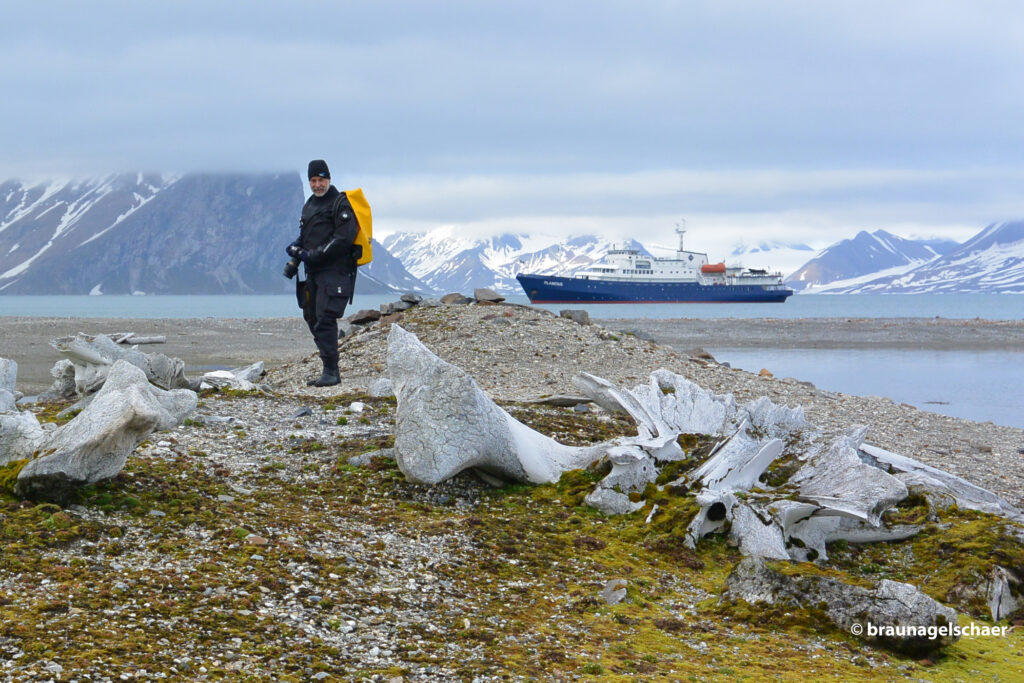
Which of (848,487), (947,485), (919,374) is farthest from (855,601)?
(919,374)

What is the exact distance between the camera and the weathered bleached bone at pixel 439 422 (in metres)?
7.66

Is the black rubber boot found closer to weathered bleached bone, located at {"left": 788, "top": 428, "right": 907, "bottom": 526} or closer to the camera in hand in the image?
the camera in hand

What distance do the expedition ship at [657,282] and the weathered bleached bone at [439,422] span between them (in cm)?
10097

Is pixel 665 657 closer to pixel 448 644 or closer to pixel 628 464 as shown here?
pixel 448 644

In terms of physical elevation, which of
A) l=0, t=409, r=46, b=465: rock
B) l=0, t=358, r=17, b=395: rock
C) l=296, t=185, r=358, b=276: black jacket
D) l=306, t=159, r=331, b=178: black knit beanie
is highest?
l=306, t=159, r=331, b=178: black knit beanie

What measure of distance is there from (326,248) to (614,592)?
7.99 m

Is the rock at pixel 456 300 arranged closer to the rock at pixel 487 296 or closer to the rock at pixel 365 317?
the rock at pixel 487 296

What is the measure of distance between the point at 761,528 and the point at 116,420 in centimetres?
498

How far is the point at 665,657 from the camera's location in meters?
4.89

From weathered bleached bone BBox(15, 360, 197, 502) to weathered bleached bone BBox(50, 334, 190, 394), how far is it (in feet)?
20.3

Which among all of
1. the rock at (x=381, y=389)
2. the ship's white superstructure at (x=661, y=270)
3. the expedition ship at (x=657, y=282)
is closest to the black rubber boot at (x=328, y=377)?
the rock at (x=381, y=389)

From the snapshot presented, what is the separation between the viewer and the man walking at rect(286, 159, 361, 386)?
12.4 meters

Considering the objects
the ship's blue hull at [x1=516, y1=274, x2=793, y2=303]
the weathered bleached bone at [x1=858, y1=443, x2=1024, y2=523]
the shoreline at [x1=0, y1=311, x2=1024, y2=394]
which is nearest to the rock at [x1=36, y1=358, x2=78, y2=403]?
the weathered bleached bone at [x1=858, y1=443, x2=1024, y2=523]

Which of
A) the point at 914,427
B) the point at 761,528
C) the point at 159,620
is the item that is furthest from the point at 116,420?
the point at 914,427
